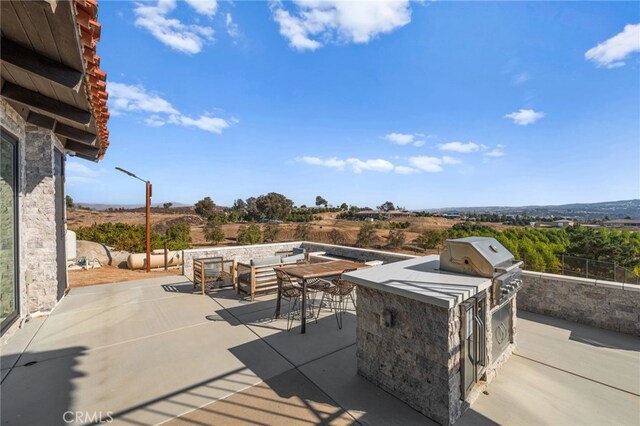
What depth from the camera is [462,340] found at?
2.34 meters

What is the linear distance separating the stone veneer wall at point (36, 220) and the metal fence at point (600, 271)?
30.3 feet

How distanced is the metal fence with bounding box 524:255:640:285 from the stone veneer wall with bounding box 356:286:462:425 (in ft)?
12.5

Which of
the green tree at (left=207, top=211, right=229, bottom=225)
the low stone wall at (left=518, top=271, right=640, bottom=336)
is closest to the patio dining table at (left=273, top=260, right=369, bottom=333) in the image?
the low stone wall at (left=518, top=271, right=640, bottom=336)

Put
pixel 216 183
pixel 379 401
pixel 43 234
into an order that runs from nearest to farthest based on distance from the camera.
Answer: pixel 379 401 < pixel 43 234 < pixel 216 183

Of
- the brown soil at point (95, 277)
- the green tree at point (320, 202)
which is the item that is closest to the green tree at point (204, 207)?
the brown soil at point (95, 277)

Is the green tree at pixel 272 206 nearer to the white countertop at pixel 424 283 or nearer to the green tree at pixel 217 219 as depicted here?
the green tree at pixel 217 219

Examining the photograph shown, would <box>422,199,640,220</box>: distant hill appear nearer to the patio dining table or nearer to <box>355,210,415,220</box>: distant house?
<box>355,210,415,220</box>: distant house

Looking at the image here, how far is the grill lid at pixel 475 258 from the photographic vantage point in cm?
275

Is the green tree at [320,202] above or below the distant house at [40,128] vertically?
above

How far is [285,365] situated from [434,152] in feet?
105

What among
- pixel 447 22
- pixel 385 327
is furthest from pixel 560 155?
pixel 385 327

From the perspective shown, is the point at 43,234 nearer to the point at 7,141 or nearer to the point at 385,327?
the point at 7,141

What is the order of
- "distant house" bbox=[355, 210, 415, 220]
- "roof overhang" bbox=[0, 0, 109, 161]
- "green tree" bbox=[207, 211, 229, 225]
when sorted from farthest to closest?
"distant house" bbox=[355, 210, 415, 220] < "green tree" bbox=[207, 211, 229, 225] < "roof overhang" bbox=[0, 0, 109, 161]

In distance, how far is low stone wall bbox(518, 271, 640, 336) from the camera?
3879 mm
